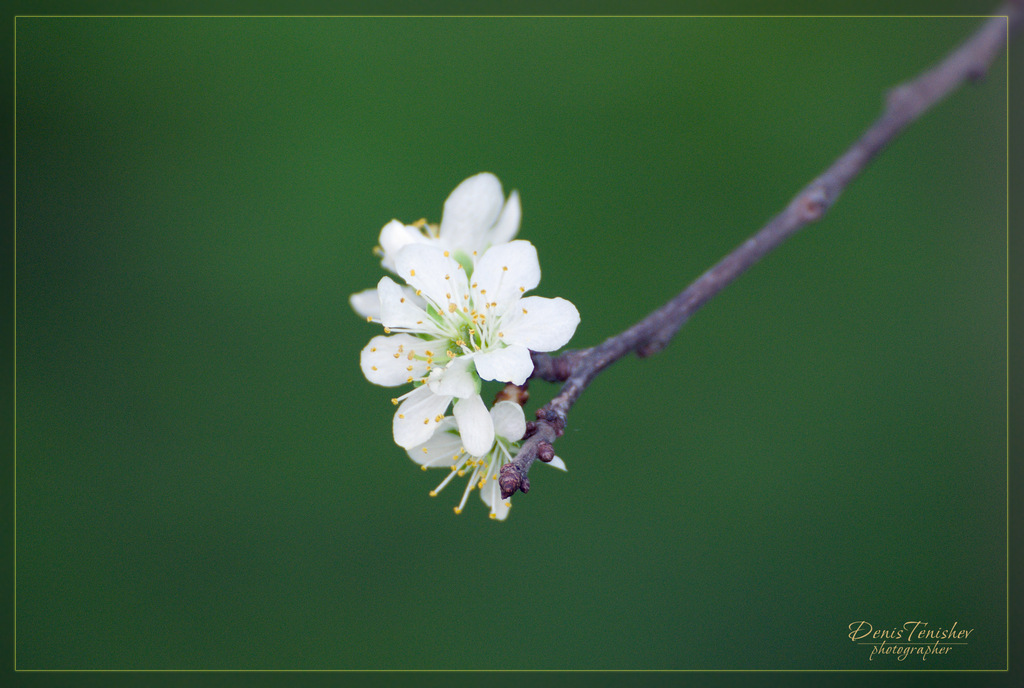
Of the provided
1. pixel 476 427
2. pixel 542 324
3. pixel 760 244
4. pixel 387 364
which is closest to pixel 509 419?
pixel 476 427

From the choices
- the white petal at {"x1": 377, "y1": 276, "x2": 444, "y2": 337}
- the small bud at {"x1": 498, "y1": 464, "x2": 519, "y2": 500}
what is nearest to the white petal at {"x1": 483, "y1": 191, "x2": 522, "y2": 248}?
the white petal at {"x1": 377, "y1": 276, "x2": 444, "y2": 337}

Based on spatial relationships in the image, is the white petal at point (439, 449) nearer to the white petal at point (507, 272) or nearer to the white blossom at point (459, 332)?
the white blossom at point (459, 332)

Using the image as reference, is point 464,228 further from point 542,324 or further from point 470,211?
point 542,324

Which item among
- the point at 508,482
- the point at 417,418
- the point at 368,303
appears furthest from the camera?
the point at 368,303

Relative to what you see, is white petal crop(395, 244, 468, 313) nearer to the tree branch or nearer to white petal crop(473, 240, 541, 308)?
white petal crop(473, 240, 541, 308)

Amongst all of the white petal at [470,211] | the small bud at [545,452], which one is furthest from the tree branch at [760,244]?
the white petal at [470,211]

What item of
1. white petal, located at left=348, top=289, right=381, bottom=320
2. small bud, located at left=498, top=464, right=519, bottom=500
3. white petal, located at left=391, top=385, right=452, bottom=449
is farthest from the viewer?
white petal, located at left=348, top=289, right=381, bottom=320
